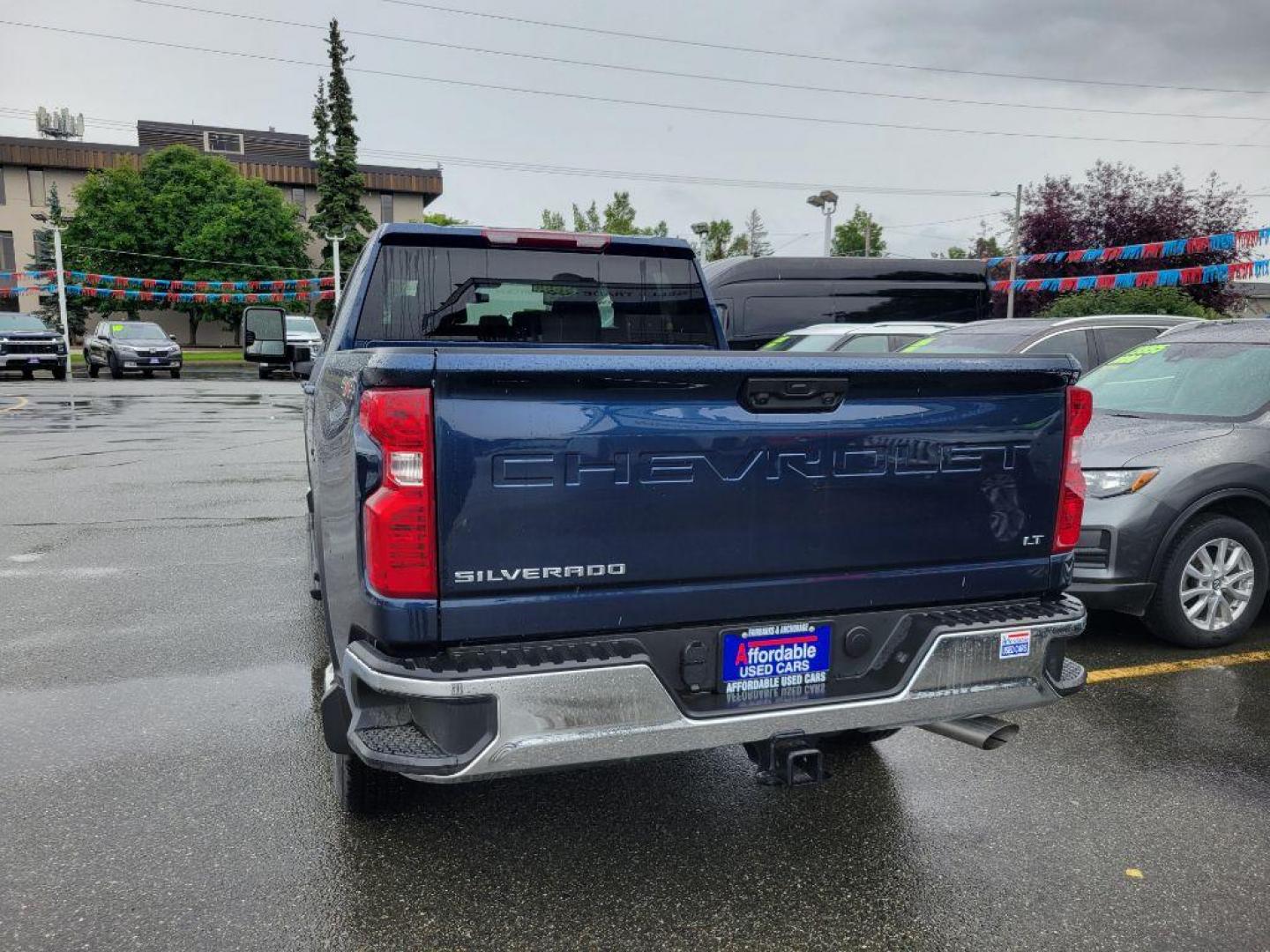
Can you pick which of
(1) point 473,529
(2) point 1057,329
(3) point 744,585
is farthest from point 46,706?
(2) point 1057,329

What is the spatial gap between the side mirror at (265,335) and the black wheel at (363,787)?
3.34 m

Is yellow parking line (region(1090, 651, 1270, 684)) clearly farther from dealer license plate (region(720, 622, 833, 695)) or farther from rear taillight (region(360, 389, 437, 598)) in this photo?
rear taillight (region(360, 389, 437, 598))

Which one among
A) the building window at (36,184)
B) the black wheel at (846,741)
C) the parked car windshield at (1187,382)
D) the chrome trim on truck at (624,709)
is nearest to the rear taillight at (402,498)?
the chrome trim on truck at (624,709)

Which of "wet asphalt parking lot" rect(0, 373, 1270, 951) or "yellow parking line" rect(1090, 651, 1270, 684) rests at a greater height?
"wet asphalt parking lot" rect(0, 373, 1270, 951)

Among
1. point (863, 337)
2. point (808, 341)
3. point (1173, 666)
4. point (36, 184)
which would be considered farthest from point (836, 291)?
point (36, 184)

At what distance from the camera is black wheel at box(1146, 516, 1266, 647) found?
4914 millimetres

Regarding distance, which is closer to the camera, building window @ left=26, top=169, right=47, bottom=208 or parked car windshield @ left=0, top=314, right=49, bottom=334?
parked car windshield @ left=0, top=314, right=49, bottom=334

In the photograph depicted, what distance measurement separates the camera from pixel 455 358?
7.65 feet

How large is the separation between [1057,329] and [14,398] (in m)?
21.0

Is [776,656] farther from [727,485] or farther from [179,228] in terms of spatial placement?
[179,228]

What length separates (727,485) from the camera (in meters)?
2.59

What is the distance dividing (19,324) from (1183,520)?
1191 inches

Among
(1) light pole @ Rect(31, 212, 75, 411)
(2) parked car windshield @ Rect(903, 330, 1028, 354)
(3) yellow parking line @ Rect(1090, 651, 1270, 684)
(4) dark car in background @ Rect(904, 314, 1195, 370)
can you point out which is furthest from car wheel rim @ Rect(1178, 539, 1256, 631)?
(1) light pole @ Rect(31, 212, 75, 411)

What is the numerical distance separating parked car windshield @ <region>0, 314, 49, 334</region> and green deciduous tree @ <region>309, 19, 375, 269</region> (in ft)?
74.0
